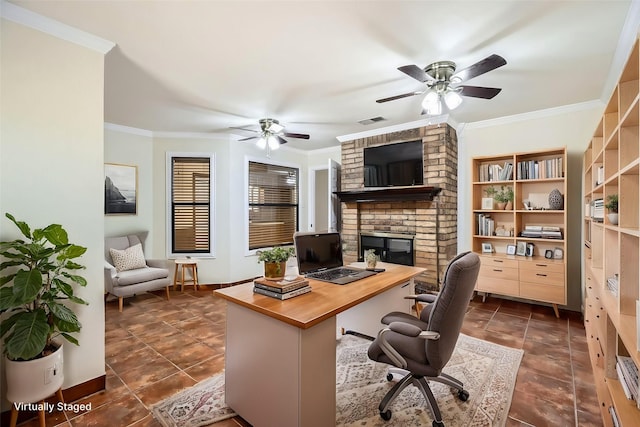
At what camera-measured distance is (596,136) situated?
8.98ft

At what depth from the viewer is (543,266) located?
356cm

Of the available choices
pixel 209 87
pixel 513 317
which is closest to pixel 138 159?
pixel 209 87

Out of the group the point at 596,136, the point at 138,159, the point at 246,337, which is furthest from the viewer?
the point at 138,159

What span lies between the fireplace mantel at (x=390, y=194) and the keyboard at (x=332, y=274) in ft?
6.79

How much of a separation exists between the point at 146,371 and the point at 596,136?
14.6 feet

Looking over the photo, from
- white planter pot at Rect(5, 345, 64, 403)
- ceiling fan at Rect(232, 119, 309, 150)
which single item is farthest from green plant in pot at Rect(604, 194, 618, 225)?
white planter pot at Rect(5, 345, 64, 403)

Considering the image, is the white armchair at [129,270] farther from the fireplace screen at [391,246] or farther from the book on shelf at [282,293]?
the fireplace screen at [391,246]

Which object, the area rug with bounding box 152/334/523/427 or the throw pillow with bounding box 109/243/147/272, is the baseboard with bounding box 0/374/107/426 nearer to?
the area rug with bounding box 152/334/523/427

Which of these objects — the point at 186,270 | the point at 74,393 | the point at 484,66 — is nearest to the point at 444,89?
the point at 484,66

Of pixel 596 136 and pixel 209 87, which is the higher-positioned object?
pixel 209 87

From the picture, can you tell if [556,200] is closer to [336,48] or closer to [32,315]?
[336,48]

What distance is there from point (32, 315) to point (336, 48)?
2.71m

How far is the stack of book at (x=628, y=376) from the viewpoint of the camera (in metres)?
1.47

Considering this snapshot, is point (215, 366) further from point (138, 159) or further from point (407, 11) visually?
point (138, 159)
